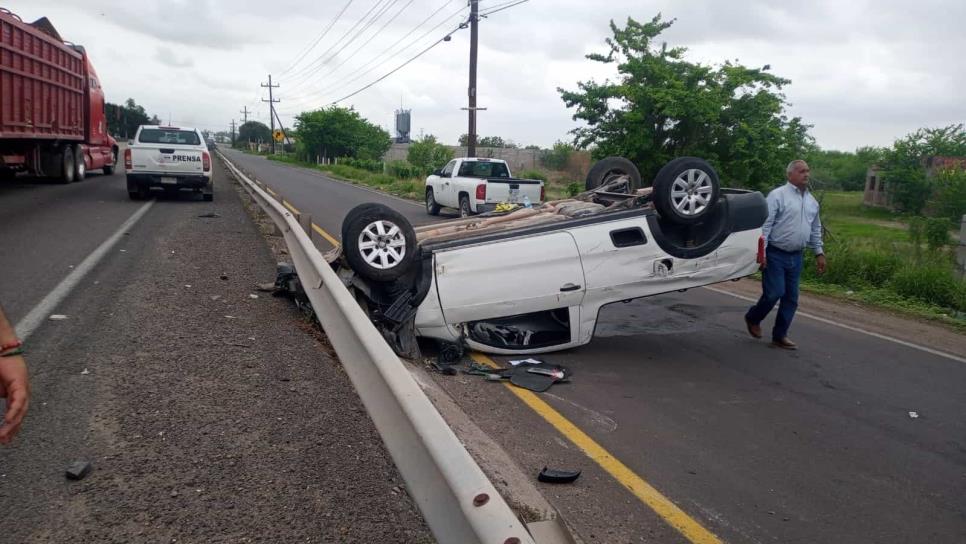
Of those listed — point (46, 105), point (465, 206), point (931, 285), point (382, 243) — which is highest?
point (46, 105)

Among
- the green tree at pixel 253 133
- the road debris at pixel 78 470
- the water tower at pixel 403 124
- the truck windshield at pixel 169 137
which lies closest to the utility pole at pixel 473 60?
the truck windshield at pixel 169 137

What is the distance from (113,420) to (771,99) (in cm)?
1837

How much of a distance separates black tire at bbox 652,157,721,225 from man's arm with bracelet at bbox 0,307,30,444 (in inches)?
200

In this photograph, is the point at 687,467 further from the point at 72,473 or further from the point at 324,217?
the point at 324,217

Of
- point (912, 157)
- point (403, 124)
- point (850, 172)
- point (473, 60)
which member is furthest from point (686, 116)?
point (403, 124)

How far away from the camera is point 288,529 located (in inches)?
115

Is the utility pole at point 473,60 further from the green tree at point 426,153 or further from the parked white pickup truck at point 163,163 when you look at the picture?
the green tree at point 426,153

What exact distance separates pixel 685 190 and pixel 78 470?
497cm

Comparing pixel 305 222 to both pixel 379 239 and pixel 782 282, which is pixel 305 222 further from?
pixel 782 282

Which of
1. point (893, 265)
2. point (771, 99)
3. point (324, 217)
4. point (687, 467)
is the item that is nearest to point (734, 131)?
point (771, 99)

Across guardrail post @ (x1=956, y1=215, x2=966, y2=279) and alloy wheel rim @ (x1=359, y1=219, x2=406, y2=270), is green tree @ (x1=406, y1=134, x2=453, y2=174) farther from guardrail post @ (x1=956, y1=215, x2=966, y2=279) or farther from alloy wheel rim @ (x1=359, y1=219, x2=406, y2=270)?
alloy wheel rim @ (x1=359, y1=219, x2=406, y2=270)

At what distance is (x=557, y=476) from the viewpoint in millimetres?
4043

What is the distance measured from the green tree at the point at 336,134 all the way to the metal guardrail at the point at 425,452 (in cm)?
7396

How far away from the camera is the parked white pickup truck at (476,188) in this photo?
18.2 meters
